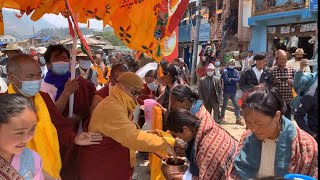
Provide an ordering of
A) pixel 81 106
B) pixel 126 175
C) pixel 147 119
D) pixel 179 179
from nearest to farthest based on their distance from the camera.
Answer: pixel 179 179 → pixel 126 175 → pixel 81 106 → pixel 147 119

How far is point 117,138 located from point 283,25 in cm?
1434

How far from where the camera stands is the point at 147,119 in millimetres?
3744

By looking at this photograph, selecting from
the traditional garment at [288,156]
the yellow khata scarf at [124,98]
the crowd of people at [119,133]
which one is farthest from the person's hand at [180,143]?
the traditional garment at [288,156]

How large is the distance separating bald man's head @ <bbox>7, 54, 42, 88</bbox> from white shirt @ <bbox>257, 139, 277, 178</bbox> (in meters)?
1.46

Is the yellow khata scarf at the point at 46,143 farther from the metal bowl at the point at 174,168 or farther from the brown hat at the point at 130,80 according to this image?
the metal bowl at the point at 174,168

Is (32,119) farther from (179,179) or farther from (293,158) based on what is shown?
(293,158)

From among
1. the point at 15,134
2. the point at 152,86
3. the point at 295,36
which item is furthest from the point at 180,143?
the point at 295,36

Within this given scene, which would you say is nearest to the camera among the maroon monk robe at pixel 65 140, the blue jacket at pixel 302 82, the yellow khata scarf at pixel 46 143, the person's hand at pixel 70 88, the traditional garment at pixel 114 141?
the yellow khata scarf at pixel 46 143

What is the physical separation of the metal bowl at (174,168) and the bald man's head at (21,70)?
1.03 metres

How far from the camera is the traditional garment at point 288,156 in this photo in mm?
1605

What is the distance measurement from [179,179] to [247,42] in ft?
55.0

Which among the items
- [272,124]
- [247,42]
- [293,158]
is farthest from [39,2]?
[247,42]

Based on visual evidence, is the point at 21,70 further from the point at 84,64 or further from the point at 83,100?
the point at 84,64

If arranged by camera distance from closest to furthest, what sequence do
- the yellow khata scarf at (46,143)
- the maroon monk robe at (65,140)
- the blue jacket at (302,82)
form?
the yellow khata scarf at (46,143) → the maroon monk robe at (65,140) → the blue jacket at (302,82)
